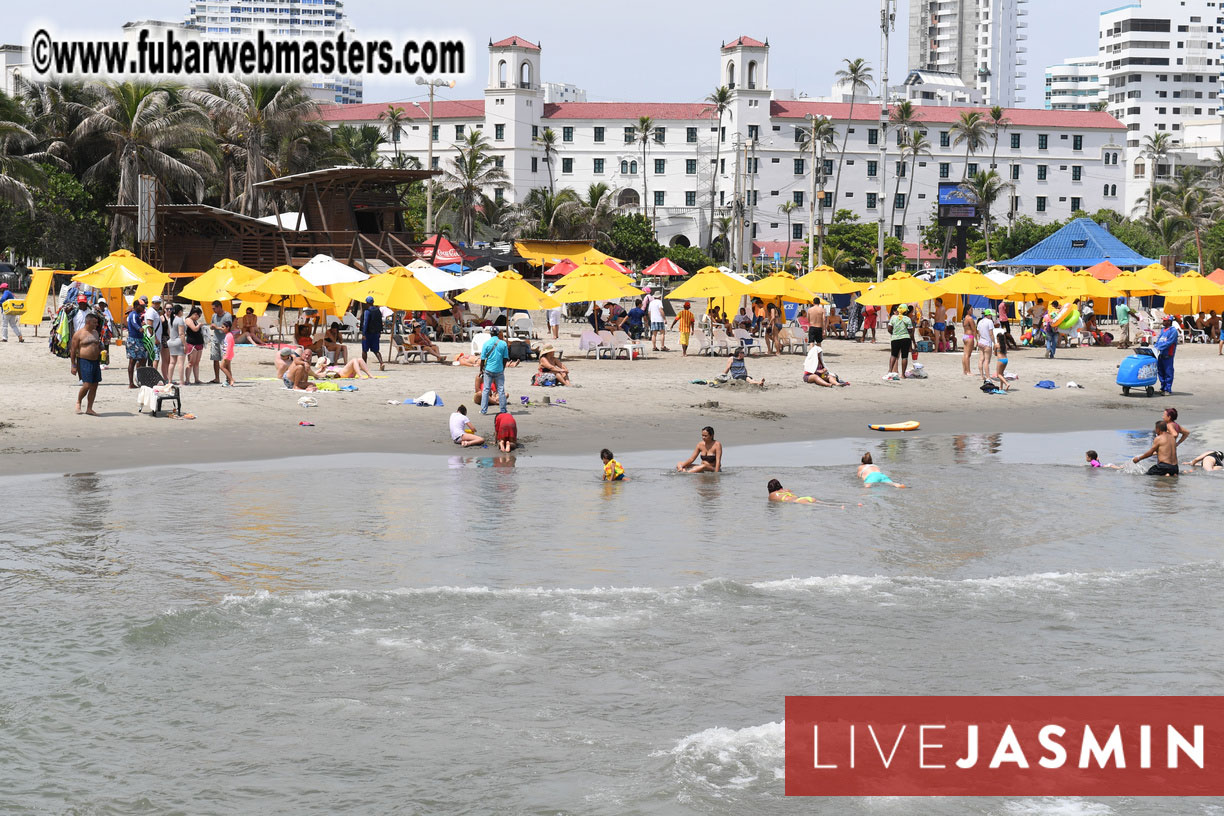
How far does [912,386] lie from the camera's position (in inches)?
1014

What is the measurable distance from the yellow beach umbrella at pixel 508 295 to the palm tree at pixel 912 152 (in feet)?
277

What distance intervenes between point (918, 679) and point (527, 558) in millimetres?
4411

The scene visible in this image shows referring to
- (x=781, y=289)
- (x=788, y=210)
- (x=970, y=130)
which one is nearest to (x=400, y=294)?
(x=781, y=289)

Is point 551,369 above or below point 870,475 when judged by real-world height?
above

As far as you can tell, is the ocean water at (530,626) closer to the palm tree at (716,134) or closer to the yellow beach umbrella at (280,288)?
the yellow beach umbrella at (280,288)

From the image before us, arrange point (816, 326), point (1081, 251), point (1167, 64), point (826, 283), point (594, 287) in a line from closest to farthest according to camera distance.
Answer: point (816, 326)
point (594, 287)
point (826, 283)
point (1081, 251)
point (1167, 64)

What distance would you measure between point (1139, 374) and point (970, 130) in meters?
86.5

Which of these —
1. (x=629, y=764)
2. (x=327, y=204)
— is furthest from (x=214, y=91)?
(x=629, y=764)

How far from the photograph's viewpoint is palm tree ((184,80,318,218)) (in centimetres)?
5466

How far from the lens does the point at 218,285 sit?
91.3ft

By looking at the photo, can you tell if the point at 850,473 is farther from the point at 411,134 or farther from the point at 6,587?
the point at 411,134

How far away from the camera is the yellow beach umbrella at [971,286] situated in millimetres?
33594

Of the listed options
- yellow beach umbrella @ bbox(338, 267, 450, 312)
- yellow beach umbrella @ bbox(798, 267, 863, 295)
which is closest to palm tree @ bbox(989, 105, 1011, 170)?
yellow beach umbrella @ bbox(798, 267, 863, 295)

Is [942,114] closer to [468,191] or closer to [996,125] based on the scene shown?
[996,125]
